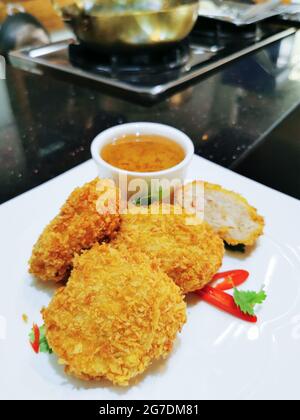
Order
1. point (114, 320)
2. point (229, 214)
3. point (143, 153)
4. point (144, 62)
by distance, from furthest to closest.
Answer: point (144, 62)
point (143, 153)
point (229, 214)
point (114, 320)

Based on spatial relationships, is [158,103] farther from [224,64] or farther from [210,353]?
[210,353]

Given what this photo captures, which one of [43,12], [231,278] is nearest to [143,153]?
[231,278]

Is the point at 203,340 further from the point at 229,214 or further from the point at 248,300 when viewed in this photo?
the point at 229,214

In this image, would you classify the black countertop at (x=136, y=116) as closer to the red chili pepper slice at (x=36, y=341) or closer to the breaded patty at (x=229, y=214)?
the breaded patty at (x=229, y=214)

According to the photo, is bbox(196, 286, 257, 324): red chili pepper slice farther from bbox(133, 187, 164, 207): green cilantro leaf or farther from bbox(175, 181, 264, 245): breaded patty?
bbox(133, 187, 164, 207): green cilantro leaf

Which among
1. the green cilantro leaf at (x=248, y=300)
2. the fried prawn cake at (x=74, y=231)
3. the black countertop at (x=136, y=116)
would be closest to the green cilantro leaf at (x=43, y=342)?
the fried prawn cake at (x=74, y=231)

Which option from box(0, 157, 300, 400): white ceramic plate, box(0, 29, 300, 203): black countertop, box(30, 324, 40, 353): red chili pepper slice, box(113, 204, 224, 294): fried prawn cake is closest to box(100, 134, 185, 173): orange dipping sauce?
box(113, 204, 224, 294): fried prawn cake
